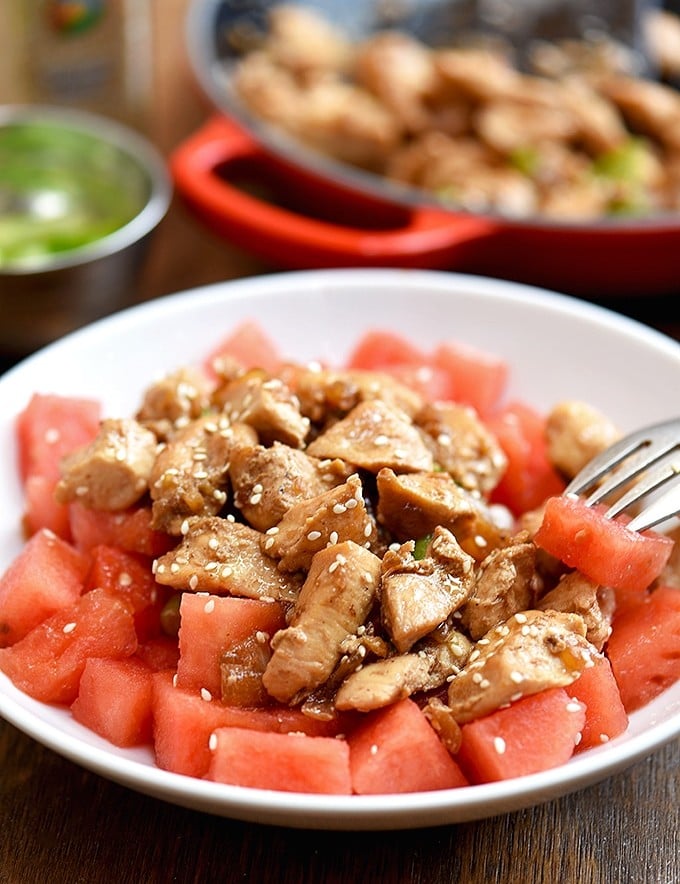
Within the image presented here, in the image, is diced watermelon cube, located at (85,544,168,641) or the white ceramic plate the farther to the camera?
the white ceramic plate

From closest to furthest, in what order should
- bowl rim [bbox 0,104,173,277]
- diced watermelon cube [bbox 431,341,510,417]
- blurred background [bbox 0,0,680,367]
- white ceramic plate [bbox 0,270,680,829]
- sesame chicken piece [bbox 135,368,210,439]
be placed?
sesame chicken piece [bbox 135,368,210,439] → white ceramic plate [bbox 0,270,680,829] → diced watermelon cube [bbox 431,341,510,417] → bowl rim [bbox 0,104,173,277] → blurred background [bbox 0,0,680,367]

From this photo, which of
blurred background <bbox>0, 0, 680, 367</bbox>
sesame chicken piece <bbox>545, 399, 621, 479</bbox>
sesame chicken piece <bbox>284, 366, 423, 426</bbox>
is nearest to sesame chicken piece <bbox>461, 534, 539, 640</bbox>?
sesame chicken piece <bbox>545, 399, 621, 479</bbox>

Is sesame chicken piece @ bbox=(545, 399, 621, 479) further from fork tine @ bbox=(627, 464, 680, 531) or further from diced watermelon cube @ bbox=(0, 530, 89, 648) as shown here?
diced watermelon cube @ bbox=(0, 530, 89, 648)

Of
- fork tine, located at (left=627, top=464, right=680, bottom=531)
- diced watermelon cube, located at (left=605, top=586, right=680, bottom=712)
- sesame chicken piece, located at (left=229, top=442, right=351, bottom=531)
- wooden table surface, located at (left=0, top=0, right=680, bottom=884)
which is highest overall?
fork tine, located at (left=627, top=464, right=680, bottom=531)

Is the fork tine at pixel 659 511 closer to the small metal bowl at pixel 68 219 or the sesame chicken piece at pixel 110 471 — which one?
the sesame chicken piece at pixel 110 471

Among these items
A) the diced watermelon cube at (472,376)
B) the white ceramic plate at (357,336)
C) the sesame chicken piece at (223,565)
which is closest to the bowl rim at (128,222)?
the white ceramic plate at (357,336)

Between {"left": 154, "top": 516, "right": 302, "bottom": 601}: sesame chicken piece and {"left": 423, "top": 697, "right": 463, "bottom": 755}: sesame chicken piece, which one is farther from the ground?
{"left": 154, "top": 516, "right": 302, "bottom": 601}: sesame chicken piece

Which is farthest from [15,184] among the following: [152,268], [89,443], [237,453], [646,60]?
[646,60]

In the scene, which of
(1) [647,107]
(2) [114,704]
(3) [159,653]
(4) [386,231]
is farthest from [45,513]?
(1) [647,107]
